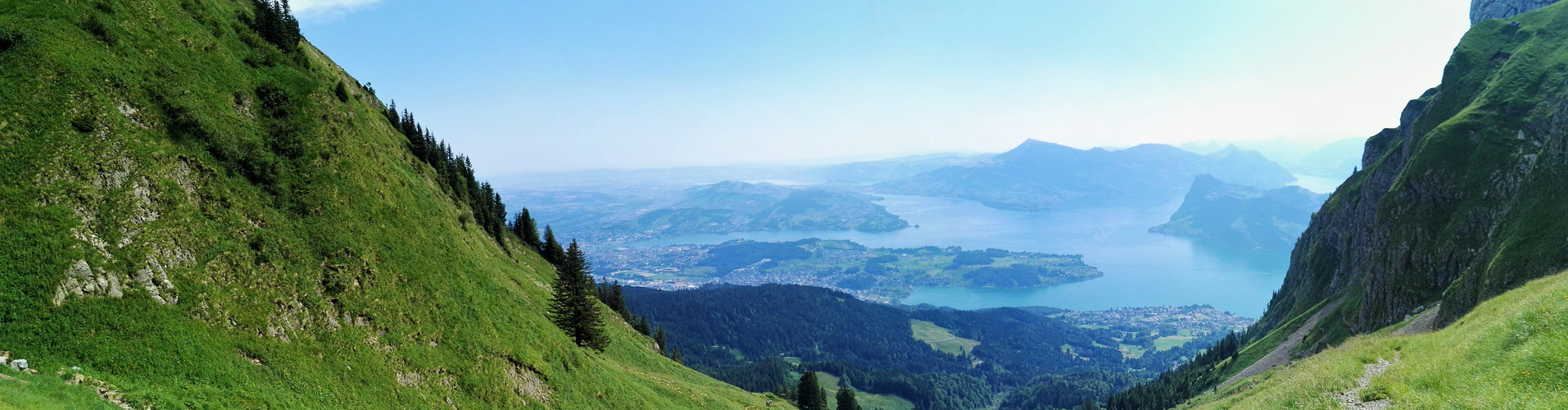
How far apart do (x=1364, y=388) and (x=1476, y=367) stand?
12.0ft

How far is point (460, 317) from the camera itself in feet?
121

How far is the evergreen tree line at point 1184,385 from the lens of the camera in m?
113

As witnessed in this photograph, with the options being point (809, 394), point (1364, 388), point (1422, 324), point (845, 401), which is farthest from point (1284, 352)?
point (1364, 388)

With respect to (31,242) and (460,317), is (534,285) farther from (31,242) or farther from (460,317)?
(31,242)

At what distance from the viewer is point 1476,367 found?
73.3 feet

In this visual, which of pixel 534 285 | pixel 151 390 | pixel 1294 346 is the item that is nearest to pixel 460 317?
pixel 151 390

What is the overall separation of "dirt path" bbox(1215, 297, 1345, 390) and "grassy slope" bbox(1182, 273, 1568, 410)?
7542 centimetres

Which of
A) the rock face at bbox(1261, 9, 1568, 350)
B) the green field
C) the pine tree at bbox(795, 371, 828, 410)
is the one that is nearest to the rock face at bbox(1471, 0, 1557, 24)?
the rock face at bbox(1261, 9, 1568, 350)

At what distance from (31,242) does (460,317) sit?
18.0 metres

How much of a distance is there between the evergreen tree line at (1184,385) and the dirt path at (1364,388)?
304ft

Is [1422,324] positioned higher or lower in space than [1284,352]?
higher

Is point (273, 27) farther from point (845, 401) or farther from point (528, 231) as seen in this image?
point (845, 401)

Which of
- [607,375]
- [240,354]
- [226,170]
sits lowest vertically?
[607,375]

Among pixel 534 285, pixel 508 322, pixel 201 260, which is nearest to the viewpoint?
pixel 201 260
